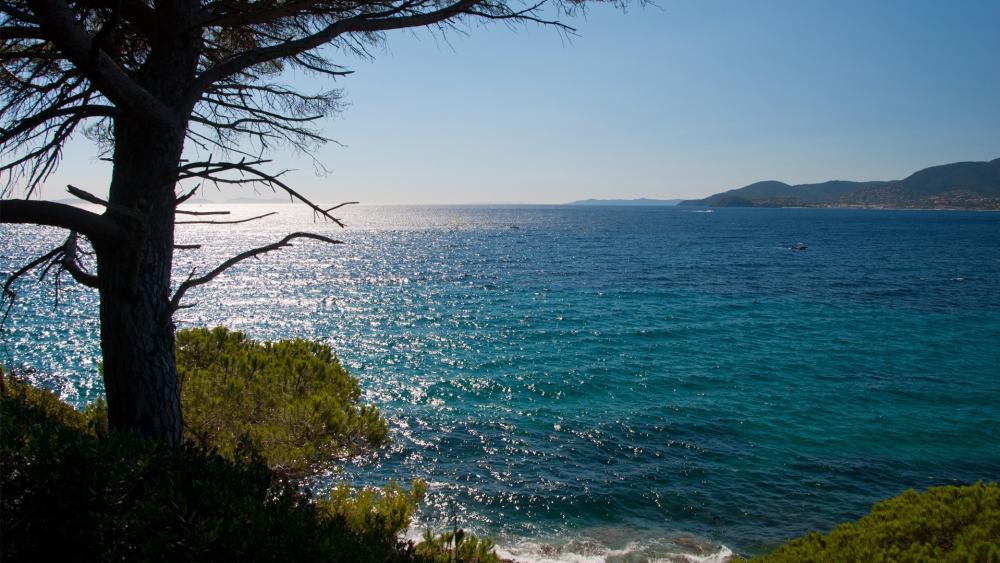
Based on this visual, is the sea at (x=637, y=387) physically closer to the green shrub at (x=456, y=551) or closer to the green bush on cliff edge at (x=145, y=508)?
the green shrub at (x=456, y=551)

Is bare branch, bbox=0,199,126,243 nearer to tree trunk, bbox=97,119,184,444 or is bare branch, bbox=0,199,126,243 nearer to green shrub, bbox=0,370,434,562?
tree trunk, bbox=97,119,184,444

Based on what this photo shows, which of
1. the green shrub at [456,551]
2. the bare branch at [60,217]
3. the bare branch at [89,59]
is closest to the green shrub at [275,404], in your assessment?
the green shrub at [456,551]

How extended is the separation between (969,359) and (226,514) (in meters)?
30.2

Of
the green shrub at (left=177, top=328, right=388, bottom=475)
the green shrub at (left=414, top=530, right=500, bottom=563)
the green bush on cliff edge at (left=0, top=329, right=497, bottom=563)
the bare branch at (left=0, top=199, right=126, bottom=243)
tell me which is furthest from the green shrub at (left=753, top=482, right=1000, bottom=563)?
the green shrub at (left=177, top=328, right=388, bottom=475)

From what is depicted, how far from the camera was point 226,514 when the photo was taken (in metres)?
4.07

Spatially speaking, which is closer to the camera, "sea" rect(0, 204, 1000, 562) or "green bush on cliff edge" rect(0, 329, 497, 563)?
"green bush on cliff edge" rect(0, 329, 497, 563)

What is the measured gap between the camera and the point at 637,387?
67.6ft

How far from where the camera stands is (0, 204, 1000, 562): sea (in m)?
12.6

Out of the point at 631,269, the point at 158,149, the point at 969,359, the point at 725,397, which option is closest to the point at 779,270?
the point at 631,269

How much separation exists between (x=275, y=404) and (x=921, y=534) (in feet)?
35.8

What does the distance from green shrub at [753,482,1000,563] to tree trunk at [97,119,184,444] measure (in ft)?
22.5

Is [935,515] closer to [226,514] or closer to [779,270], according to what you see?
[226,514]

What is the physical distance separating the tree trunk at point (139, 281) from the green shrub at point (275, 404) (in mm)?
3538

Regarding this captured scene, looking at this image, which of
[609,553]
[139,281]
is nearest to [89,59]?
[139,281]
